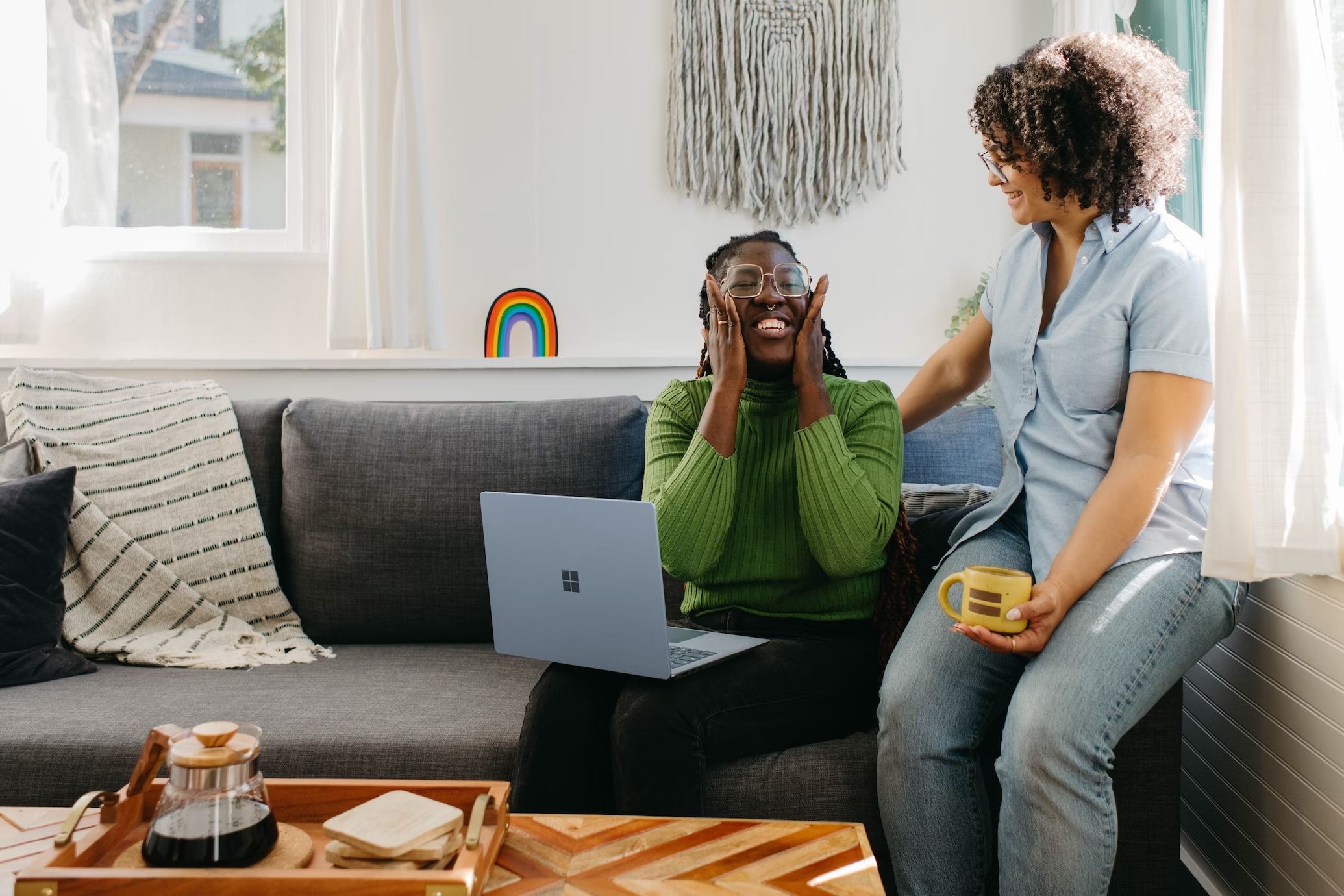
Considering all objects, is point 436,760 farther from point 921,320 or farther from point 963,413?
point 921,320

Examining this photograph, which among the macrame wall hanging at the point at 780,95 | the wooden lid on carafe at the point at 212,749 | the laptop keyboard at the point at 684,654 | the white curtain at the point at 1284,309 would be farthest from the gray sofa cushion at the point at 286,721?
the macrame wall hanging at the point at 780,95

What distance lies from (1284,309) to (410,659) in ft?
4.77

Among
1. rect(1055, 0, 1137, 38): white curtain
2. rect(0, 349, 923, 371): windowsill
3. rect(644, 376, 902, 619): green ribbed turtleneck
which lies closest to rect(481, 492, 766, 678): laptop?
rect(644, 376, 902, 619): green ribbed turtleneck

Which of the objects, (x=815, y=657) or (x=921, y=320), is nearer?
(x=815, y=657)

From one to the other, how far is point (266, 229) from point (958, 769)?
209cm

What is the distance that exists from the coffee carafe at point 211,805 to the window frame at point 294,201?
193 centimetres

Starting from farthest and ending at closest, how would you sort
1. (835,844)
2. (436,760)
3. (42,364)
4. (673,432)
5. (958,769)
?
(42,364) < (673,432) < (436,760) < (958,769) < (835,844)

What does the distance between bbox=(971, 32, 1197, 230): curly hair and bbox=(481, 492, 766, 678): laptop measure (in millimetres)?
737

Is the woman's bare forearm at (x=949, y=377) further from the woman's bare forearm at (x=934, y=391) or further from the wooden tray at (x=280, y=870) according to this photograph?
the wooden tray at (x=280, y=870)

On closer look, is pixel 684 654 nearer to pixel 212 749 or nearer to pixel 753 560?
pixel 753 560

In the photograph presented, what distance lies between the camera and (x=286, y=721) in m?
1.57

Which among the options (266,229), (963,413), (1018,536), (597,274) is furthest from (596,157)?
(1018,536)

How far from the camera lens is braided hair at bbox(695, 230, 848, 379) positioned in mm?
1749

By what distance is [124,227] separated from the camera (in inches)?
103
